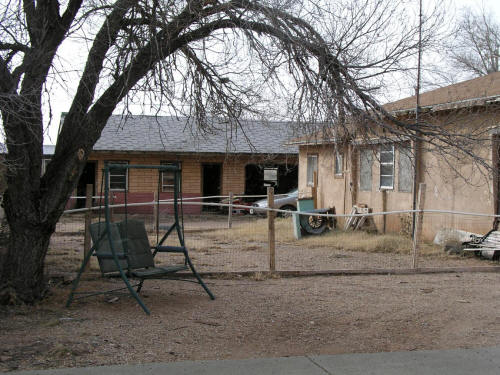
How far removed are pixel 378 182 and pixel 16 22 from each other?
11964 mm

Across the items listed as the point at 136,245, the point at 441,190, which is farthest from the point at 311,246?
the point at 136,245

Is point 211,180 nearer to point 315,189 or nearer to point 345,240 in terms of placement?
point 315,189

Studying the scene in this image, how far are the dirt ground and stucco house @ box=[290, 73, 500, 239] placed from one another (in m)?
1.95

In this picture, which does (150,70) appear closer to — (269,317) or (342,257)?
(269,317)

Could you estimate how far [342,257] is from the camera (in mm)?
11922

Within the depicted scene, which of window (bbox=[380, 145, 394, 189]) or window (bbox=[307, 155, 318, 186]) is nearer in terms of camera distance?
window (bbox=[380, 145, 394, 189])

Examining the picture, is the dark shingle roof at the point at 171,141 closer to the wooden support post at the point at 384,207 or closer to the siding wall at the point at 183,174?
the siding wall at the point at 183,174

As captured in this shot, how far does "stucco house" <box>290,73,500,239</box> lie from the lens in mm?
10227

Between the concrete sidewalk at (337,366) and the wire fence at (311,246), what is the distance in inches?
164

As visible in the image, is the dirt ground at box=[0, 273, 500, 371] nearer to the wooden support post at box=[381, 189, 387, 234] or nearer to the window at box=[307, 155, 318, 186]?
the wooden support post at box=[381, 189, 387, 234]

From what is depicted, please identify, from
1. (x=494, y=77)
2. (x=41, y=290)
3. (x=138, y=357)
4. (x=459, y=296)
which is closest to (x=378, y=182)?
(x=494, y=77)

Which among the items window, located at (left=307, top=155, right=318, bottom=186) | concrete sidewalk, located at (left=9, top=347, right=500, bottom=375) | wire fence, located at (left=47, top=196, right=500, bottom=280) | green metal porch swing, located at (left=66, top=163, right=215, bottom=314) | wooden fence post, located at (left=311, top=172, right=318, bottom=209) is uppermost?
window, located at (left=307, top=155, right=318, bottom=186)

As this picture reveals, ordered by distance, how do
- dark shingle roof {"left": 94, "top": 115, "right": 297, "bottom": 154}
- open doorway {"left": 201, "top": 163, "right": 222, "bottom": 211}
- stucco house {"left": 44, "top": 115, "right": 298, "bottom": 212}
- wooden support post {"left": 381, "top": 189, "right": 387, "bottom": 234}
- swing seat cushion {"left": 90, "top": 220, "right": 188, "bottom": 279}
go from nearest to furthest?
swing seat cushion {"left": 90, "top": 220, "right": 188, "bottom": 279} < wooden support post {"left": 381, "top": 189, "right": 387, "bottom": 234} < dark shingle roof {"left": 94, "top": 115, "right": 297, "bottom": 154} < stucco house {"left": 44, "top": 115, "right": 298, "bottom": 212} < open doorway {"left": 201, "top": 163, "right": 222, "bottom": 211}

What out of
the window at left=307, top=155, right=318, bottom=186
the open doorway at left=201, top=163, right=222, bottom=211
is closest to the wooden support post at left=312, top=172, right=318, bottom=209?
the window at left=307, top=155, right=318, bottom=186
